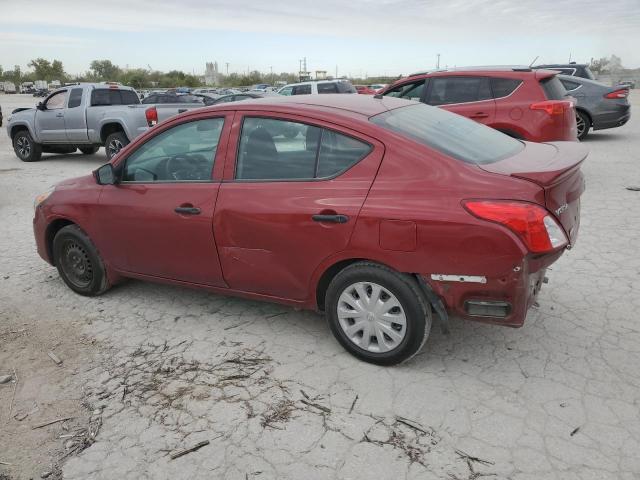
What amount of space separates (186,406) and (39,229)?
101 inches

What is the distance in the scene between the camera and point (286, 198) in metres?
3.24

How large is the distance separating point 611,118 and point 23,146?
13938 millimetres

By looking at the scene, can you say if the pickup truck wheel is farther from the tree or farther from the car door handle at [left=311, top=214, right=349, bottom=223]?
the tree

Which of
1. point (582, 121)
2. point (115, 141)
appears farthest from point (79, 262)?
point (582, 121)

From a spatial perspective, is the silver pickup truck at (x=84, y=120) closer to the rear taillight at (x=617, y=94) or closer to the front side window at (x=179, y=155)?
the front side window at (x=179, y=155)

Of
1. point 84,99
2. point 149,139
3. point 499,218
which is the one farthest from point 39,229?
point 84,99

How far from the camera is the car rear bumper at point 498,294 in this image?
274 centimetres

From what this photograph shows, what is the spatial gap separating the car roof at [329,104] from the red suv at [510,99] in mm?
4258

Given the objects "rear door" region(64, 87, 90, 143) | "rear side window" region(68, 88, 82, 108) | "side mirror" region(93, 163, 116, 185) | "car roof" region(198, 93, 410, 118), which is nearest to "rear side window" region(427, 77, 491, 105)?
"car roof" region(198, 93, 410, 118)

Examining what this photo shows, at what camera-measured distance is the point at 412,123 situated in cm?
333

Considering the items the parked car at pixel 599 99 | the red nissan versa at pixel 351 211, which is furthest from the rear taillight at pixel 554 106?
the parked car at pixel 599 99

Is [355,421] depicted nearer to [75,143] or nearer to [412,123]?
[412,123]

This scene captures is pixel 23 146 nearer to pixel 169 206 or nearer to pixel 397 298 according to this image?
pixel 169 206

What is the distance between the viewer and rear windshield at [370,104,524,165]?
10.1 ft
